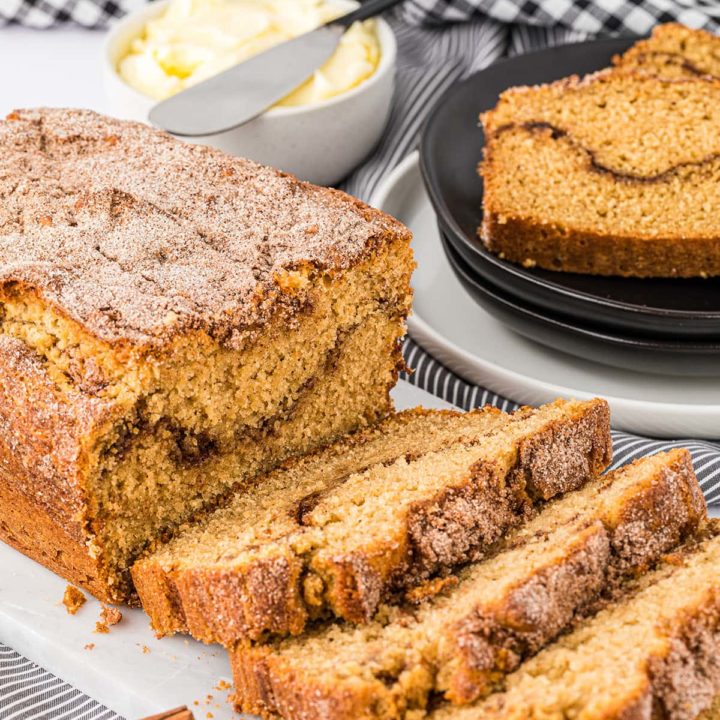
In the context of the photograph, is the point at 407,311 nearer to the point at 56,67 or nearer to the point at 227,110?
the point at 227,110

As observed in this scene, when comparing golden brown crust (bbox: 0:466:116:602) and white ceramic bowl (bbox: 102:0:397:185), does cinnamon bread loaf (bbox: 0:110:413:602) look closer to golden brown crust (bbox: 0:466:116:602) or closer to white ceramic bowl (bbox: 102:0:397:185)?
golden brown crust (bbox: 0:466:116:602)

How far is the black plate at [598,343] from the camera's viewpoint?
12.0 feet

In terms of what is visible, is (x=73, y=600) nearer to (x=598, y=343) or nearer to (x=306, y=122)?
(x=598, y=343)

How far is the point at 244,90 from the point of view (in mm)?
4613

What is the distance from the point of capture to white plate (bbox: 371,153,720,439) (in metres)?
3.66

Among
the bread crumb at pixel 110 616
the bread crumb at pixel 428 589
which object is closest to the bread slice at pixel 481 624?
the bread crumb at pixel 428 589

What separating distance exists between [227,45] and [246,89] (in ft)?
0.97

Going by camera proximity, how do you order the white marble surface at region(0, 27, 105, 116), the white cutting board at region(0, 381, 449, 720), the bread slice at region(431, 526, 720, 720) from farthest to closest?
the white marble surface at region(0, 27, 105, 116) → the white cutting board at region(0, 381, 449, 720) → the bread slice at region(431, 526, 720, 720)

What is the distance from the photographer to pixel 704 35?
15.2 feet

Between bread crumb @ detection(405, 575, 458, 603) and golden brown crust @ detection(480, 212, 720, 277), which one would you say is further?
golden brown crust @ detection(480, 212, 720, 277)

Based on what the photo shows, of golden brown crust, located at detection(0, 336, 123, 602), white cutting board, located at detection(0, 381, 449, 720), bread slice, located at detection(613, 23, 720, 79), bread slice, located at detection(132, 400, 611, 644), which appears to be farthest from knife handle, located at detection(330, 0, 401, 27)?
white cutting board, located at detection(0, 381, 449, 720)

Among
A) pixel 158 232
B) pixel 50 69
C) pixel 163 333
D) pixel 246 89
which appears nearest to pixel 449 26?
pixel 246 89

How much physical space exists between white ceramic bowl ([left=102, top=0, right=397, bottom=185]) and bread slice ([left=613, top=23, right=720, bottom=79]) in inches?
44.9

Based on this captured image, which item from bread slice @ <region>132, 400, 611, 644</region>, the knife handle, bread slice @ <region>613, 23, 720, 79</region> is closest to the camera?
bread slice @ <region>132, 400, 611, 644</region>
